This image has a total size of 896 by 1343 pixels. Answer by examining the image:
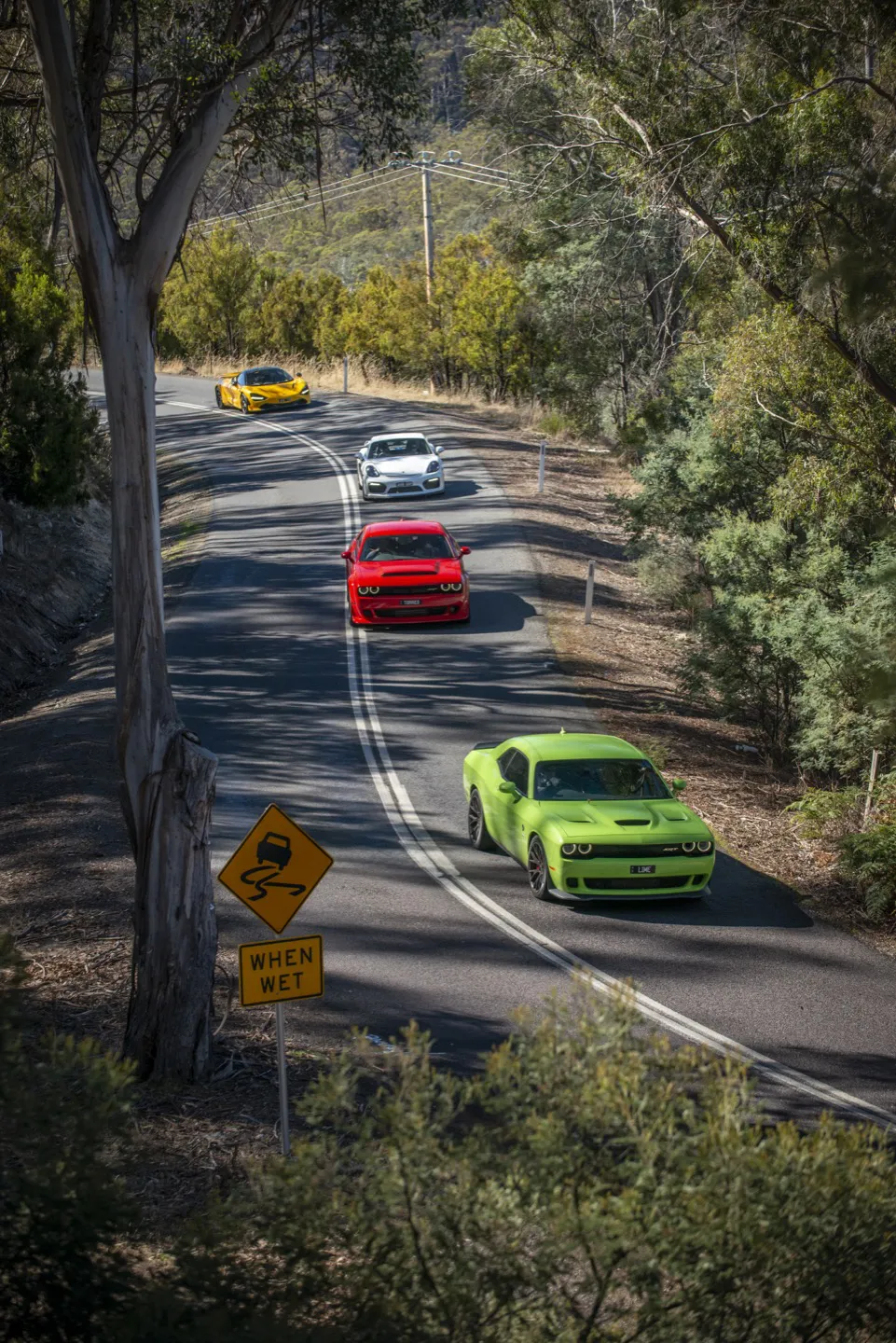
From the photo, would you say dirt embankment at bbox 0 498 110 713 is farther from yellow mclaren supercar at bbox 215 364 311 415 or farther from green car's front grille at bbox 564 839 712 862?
yellow mclaren supercar at bbox 215 364 311 415

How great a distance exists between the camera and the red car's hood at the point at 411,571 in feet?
73.3

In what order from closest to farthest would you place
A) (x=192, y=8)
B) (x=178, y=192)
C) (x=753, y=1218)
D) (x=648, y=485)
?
(x=753, y=1218)
(x=178, y=192)
(x=192, y=8)
(x=648, y=485)

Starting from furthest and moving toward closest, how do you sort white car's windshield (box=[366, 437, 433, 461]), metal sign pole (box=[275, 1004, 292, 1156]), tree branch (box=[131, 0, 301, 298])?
white car's windshield (box=[366, 437, 433, 461]) → tree branch (box=[131, 0, 301, 298]) → metal sign pole (box=[275, 1004, 292, 1156])

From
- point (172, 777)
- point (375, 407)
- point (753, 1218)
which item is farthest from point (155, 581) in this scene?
point (375, 407)

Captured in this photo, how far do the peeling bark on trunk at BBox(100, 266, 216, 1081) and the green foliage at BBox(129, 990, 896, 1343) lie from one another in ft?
14.3

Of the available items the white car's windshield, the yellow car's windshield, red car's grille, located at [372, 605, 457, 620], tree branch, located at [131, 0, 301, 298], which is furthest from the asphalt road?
the yellow car's windshield

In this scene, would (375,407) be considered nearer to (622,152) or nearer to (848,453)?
(622,152)

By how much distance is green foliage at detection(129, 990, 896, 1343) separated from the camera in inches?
169

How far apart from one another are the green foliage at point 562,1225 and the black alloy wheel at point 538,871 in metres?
8.12

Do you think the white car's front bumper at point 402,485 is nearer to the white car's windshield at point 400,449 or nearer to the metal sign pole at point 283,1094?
the white car's windshield at point 400,449

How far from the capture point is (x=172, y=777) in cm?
891

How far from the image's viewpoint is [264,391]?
155 ft

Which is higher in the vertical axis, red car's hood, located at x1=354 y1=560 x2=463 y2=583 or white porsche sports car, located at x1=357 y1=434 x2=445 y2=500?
white porsche sports car, located at x1=357 y1=434 x2=445 y2=500

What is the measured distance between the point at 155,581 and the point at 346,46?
5.43m
